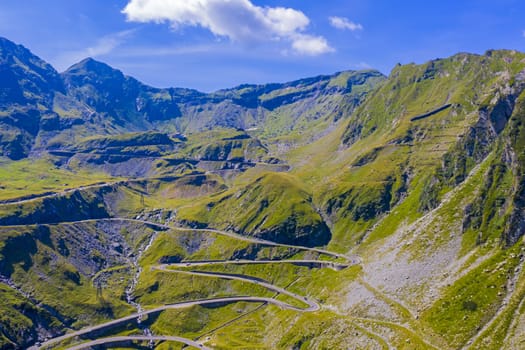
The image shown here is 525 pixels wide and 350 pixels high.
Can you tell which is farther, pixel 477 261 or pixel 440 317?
pixel 477 261

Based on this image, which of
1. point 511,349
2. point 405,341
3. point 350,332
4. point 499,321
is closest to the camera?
point 511,349

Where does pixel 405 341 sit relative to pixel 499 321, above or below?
below

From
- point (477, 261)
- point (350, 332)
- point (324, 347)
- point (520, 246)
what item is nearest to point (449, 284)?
point (477, 261)

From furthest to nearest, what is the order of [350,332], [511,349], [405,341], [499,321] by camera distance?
1. [350,332]
2. [405,341]
3. [499,321]
4. [511,349]

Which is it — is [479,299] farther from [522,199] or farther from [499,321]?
[522,199]

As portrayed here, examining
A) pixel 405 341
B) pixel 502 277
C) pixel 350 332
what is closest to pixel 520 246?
pixel 502 277

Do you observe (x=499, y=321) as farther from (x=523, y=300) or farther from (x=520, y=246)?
(x=520, y=246)

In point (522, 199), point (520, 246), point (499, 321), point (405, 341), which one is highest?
point (522, 199)

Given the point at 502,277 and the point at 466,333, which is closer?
the point at 466,333

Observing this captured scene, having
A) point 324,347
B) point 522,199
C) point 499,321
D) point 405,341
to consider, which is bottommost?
point 324,347
